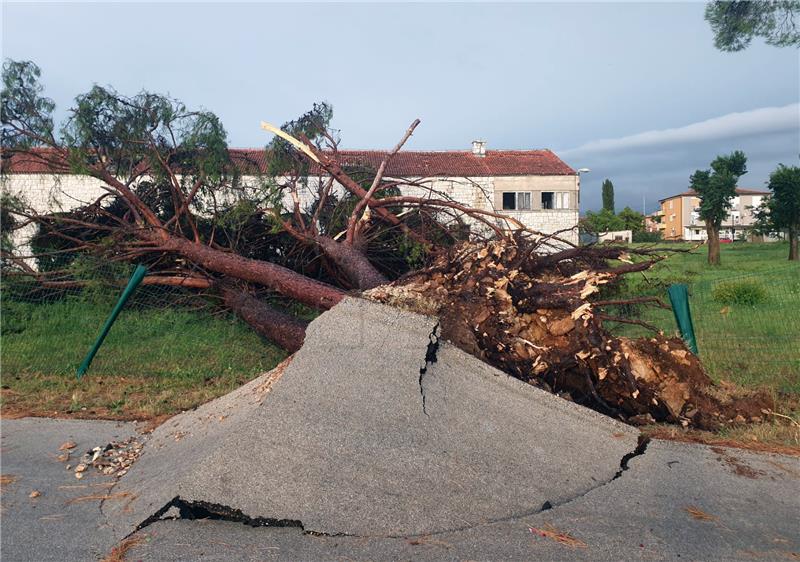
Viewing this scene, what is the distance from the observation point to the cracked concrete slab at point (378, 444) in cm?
358

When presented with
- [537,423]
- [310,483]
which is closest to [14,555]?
[310,483]

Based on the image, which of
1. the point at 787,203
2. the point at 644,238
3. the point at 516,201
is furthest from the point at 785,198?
the point at 644,238

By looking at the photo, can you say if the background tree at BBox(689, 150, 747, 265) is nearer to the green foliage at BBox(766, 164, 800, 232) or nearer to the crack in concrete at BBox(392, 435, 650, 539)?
the green foliage at BBox(766, 164, 800, 232)

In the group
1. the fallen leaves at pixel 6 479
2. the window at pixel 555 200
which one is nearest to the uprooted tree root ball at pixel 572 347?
the fallen leaves at pixel 6 479

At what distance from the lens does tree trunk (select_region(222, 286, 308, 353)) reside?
23.5 feet

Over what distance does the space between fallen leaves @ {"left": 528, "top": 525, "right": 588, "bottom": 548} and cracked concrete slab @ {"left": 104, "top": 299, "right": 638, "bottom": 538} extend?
0.20 metres

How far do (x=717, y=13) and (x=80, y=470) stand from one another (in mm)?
12073

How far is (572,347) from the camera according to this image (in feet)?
18.2

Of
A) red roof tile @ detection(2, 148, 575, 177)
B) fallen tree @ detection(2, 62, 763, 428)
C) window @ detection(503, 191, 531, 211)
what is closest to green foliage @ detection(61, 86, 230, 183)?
fallen tree @ detection(2, 62, 763, 428)

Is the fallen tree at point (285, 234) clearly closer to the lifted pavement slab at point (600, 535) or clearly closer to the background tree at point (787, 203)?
the lifted pavement slab at point (600, 535)

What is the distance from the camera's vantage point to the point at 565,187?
27031mm

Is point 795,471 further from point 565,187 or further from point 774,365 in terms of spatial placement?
point 565,187

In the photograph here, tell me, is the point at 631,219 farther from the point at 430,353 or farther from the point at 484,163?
the point at 430,353

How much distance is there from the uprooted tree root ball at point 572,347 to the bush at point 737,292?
176 centimetres
